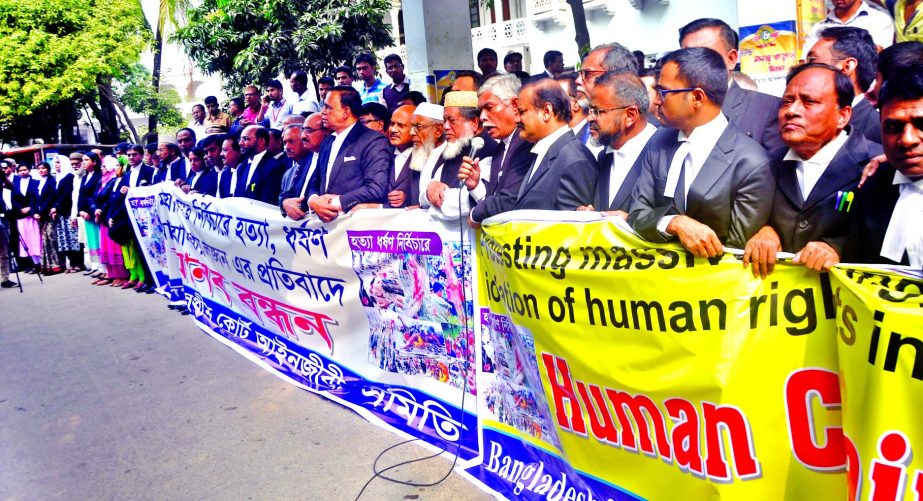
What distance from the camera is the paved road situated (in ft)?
13.1

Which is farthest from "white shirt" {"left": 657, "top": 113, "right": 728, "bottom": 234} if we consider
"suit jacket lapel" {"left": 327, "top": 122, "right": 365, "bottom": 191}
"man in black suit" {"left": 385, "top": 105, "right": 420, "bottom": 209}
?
"suit jacket lapel" {"left": 327, "top": 122, "right": 365, "bottom": 191}

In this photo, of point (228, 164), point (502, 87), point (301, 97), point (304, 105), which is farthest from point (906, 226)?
point (301, 97)

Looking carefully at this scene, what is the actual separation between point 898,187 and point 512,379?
6.17 feet

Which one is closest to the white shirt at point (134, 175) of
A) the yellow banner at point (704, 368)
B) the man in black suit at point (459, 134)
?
the man in black suit at point (459, 134)

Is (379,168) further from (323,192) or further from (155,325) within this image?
(155,325)

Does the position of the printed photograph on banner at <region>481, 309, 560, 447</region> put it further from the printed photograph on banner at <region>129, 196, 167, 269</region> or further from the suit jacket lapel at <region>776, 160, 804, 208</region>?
the printed photograph on banner at <region>129, 196, 167, 269</region>

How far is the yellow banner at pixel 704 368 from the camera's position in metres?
2.21

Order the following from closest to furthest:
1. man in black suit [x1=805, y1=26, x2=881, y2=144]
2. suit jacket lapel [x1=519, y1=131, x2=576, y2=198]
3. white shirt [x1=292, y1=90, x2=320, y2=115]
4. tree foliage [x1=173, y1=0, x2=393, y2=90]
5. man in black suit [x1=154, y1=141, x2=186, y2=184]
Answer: suit jacket lapel [x1=519, y1=131, x2=576, y2=198] → man in black suit [x1=805, y1=26, x2=881, y2=144] → man in black suit [x1=154, y1=141, x2=186, y2=184] → white shirt [x1=292, y1=90, x2=320, y2=115] → tree foliage [x1=173, y1=0, x2=393, y2=90]

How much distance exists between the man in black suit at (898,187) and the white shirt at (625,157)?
4.18 feet

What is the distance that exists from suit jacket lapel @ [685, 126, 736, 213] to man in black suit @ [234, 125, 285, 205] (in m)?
4.73

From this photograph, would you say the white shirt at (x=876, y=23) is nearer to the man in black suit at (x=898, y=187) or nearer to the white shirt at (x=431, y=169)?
the white shirt at (x=431, y=169)

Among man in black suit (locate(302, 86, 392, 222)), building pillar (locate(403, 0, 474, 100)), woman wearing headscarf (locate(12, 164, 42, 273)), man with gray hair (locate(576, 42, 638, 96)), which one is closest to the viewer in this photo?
man with gray hair (locate(576, 42, 638, 96))

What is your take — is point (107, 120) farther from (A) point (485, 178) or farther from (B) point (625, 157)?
(B) point (625, 157)

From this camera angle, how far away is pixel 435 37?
898 cm
